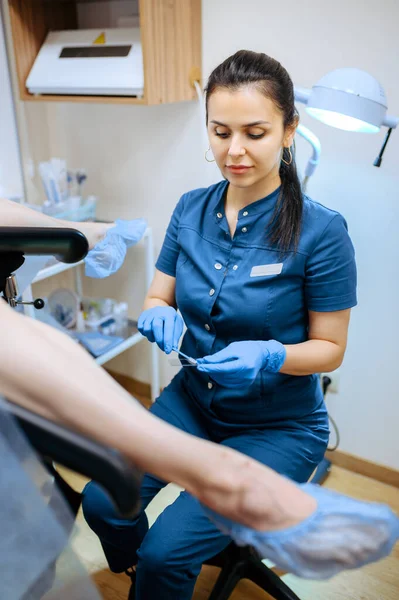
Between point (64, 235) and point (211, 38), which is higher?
point (211, 38)

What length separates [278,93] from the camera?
1.08 m

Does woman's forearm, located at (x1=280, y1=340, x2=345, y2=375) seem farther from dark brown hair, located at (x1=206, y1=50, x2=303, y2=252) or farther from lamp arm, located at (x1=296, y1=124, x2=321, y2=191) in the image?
lamp arm, located at (x1=296, y1=124, x2=321, y2=191)

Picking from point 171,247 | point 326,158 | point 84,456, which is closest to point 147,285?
point 171,247

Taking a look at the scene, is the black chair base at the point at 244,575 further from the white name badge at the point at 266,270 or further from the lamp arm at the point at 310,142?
the lamp arm at the point at 310,142

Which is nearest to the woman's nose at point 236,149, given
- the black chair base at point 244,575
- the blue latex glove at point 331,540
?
the blue latex glove at point 331,540

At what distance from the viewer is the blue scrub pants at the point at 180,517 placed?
102cm

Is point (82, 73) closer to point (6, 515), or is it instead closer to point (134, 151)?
point (134, 151)

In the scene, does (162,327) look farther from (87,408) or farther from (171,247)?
(87,408)

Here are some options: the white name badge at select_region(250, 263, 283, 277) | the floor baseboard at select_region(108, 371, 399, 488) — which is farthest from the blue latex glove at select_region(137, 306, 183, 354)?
the floor baseboard at select_region(108, 371, 399, 488)

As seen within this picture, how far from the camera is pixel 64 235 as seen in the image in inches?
37.0

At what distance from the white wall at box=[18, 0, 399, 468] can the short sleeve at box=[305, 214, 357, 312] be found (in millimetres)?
470

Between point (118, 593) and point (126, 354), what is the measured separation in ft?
3.40

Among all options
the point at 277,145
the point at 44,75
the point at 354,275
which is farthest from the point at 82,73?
the point at 354,275

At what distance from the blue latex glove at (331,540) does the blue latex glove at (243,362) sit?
447 millimetres
